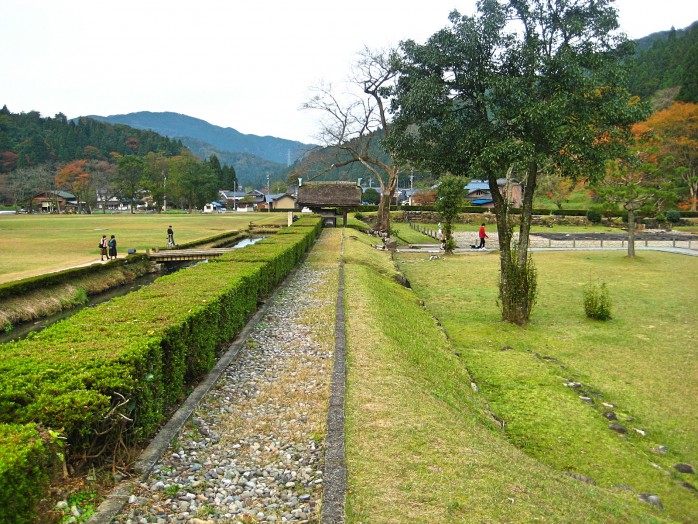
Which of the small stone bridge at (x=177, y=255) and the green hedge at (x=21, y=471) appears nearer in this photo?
the green hedge at (x=21, y=471)

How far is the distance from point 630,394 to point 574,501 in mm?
4906

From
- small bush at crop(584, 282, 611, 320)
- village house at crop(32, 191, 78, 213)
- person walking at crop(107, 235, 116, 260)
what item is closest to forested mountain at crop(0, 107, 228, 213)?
village house at crop(32, 191, 78, 213)

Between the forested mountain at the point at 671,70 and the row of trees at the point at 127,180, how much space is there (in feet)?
223

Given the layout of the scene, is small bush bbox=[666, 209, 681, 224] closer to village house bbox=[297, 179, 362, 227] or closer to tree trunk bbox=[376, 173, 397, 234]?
tree trunk bbox=[376, 173, 397, 234]

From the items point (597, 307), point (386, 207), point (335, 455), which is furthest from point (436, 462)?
point (386, 207)

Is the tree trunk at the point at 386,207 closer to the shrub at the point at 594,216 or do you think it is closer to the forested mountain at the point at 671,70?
the shrub at the point at 594,216

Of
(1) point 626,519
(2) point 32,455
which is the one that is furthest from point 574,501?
(2) point 32,455

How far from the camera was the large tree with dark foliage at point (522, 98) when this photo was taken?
1153cm

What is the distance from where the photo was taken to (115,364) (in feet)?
15.1

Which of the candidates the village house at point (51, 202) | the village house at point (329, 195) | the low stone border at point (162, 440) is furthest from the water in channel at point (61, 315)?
the village house at point (51, 202)

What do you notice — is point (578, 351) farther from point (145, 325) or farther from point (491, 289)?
point (145, 325)

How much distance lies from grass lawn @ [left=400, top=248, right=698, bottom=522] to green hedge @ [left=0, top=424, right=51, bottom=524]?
5757 mm

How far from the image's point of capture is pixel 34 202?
89188 millimetres

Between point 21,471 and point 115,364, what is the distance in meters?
1.62
